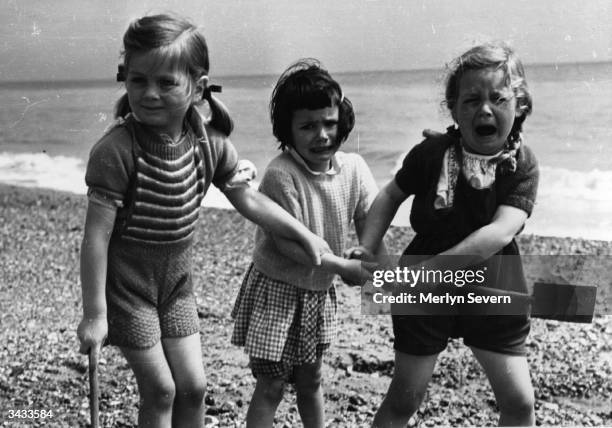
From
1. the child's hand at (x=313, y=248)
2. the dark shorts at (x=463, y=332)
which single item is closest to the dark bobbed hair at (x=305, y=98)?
the child's hand at (x=313, y=248)

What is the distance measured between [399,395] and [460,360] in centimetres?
125

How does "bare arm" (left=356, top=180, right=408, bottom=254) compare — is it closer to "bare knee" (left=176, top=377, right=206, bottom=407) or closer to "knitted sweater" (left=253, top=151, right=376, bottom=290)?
"knitted sweater" (left=253, top=151, right=376, bottom=290)

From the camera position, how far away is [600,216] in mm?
5723

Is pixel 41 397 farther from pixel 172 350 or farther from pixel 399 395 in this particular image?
pixel 399 395

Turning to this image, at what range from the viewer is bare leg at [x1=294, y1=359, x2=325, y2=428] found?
2.64 meters

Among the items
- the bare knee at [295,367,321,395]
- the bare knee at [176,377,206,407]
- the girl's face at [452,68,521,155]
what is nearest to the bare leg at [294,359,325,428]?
the bare knee at [295,367,321,395]

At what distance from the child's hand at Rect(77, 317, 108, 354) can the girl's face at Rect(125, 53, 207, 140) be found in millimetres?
525

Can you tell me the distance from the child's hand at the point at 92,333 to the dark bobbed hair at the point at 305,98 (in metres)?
0.77

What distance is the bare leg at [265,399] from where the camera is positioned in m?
2.63

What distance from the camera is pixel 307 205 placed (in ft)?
8.54

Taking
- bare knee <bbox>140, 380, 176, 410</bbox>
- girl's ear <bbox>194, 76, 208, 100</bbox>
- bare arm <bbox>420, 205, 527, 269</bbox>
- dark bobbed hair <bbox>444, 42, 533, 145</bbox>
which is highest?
dark bobbed hair <bbox>444, 42, 533, 145</bbox>

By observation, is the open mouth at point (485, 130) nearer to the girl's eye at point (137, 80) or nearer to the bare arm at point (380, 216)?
the bare arm at point (380, 216)

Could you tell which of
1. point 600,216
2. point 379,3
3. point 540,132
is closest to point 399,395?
point 379,3

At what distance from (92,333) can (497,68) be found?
52.0 inches
